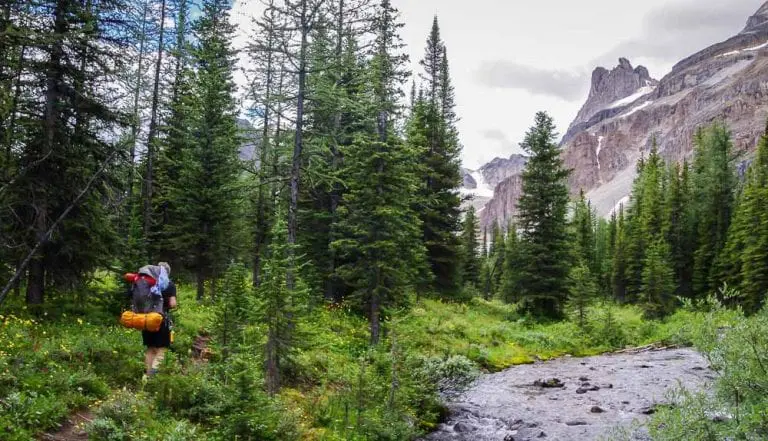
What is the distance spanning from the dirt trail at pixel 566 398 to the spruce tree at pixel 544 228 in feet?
28.4

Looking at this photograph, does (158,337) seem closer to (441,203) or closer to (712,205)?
(441,203)

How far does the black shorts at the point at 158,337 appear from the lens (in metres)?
9.87

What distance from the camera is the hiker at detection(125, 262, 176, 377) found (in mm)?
9664

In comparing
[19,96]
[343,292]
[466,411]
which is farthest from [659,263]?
[19,96]

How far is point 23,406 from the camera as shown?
754 centimetres

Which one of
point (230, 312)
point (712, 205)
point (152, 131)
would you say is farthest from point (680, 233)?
point (230, 312)

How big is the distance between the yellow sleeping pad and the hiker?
0.13m

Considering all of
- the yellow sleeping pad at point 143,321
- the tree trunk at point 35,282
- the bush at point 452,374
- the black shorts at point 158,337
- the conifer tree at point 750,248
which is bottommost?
the bush at point 452,374

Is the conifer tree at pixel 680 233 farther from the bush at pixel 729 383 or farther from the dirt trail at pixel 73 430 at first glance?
the dirt trail at pixel 73 430

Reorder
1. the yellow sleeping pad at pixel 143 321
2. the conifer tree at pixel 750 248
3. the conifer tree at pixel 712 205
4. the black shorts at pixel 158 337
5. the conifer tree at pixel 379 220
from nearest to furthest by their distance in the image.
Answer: the yellow sleeping pad at pixel 143 321 < the black shorts at pixel 158 337 < the conifer tree at pixel 379 220 < the conifer tree at pixel 750 248 < the conifer tree at pixel 712 205

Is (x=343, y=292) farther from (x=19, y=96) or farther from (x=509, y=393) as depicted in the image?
(x=19, y=96)

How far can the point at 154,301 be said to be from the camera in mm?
9781

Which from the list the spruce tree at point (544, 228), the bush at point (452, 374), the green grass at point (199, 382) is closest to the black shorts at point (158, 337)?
the green grass at point (199, 382)

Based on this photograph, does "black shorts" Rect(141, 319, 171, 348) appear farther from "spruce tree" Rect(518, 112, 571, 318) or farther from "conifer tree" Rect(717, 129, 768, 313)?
"conifer tree" Rect(717, 129, 768, 313)
